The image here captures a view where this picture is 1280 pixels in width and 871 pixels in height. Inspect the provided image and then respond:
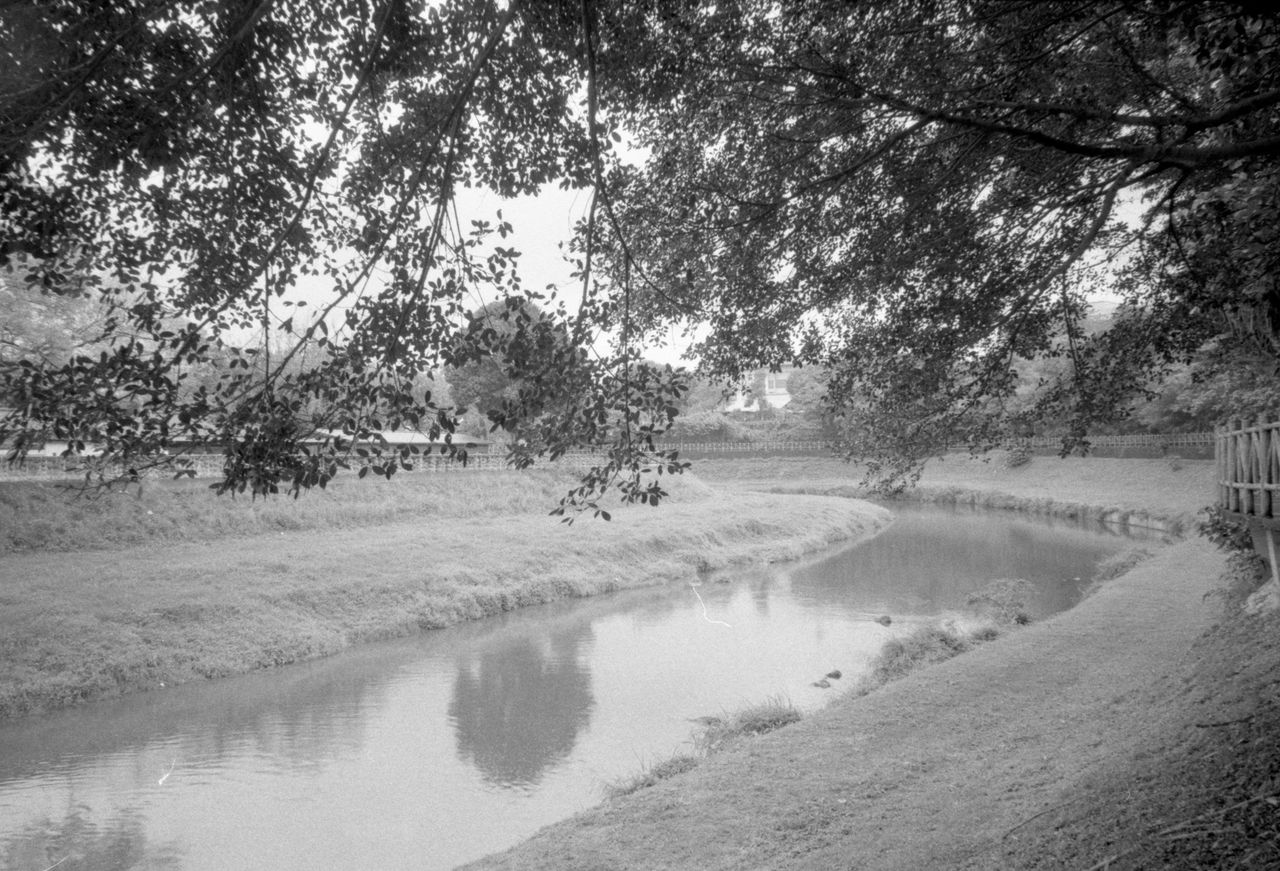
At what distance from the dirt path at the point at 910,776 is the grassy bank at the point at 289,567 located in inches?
384

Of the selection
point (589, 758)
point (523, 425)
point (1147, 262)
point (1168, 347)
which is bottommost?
point (589, 758)

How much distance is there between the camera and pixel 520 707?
13.3m

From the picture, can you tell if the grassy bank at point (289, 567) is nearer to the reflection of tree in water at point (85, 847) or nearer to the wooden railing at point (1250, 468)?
the reflection of tree in water at point (85, 847)

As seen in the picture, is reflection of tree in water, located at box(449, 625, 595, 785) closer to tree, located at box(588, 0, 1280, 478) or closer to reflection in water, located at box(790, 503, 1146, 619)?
tree, located at box(588, 0, 1280, 478)

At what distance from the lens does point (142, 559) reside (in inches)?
747

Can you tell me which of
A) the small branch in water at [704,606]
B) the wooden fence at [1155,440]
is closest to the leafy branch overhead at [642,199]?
the small branch in water at [704,606]

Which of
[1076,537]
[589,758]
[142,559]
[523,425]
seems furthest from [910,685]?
[1076,537]

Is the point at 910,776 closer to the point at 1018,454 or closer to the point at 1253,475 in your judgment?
the point at 1018,454

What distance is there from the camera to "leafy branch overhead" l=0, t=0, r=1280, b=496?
469 centimetres

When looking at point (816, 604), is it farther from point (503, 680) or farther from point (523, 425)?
point (523, 425)

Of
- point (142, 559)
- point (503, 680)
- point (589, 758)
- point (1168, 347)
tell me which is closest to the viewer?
point (1168, 347)

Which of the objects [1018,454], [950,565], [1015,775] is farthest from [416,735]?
[950,565]

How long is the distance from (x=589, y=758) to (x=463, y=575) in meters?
10.4

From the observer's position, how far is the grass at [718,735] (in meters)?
9.71
